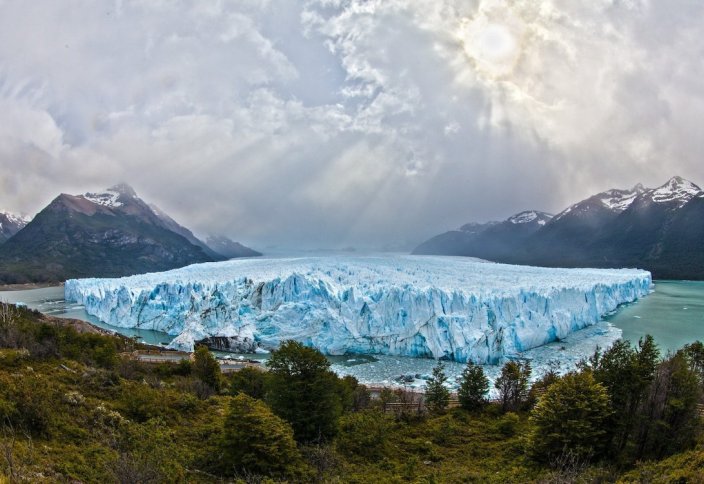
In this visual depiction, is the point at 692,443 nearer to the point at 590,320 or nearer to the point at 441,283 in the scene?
the point at 441,283

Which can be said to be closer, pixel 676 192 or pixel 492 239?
pixel 676 192

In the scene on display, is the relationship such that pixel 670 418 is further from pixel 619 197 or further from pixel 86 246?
pixel 619 197

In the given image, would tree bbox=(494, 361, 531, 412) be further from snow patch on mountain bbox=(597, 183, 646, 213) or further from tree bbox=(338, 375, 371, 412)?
snow patch on mountain bbox=(597, 183, 646, 213)

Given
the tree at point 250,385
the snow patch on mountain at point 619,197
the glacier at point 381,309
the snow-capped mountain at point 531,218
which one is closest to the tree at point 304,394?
the tree at point 250,385

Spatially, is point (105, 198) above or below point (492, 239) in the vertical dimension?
above

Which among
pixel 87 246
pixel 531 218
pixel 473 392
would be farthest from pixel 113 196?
pixel 473 392

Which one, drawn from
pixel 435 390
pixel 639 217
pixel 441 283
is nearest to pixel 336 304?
pixel 441 283
